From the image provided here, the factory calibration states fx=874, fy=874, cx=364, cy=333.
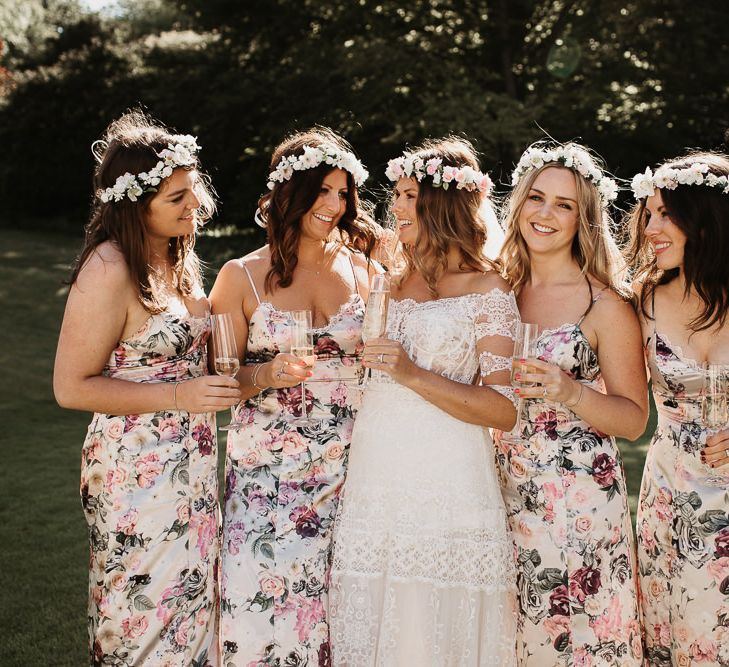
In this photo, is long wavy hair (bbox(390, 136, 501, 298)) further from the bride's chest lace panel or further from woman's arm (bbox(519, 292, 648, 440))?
woman's arm (bbox(519, 292, 648, 440))

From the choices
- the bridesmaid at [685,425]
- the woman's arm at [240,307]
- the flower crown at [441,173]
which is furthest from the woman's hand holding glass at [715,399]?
the woman's arm at [240,307]

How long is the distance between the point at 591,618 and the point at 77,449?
7.91m

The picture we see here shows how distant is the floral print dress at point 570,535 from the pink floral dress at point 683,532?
128 millimetres

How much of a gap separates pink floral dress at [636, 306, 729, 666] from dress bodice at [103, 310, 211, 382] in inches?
84.4

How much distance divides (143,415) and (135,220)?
884 mm

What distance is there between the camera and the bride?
3729mm

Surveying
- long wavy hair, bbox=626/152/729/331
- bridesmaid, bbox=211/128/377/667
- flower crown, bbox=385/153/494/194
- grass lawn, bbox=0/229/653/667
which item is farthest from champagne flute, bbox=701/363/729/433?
grass lawn, bbox=0/229/653/667

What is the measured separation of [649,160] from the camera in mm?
21625

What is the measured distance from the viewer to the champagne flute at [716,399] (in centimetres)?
352

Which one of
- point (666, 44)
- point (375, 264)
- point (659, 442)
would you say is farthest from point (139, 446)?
point (666, 44)

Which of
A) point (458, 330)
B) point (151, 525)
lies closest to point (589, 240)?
point (458, 330)

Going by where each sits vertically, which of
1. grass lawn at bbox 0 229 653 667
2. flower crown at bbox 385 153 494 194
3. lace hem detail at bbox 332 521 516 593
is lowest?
grass lawn at bbox 0 229 653 667

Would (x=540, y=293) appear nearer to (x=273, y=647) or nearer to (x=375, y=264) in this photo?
(x=375, y=264)

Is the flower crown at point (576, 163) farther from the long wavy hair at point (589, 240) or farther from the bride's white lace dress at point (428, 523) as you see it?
the bride's white lace dress at point (428, 523)
